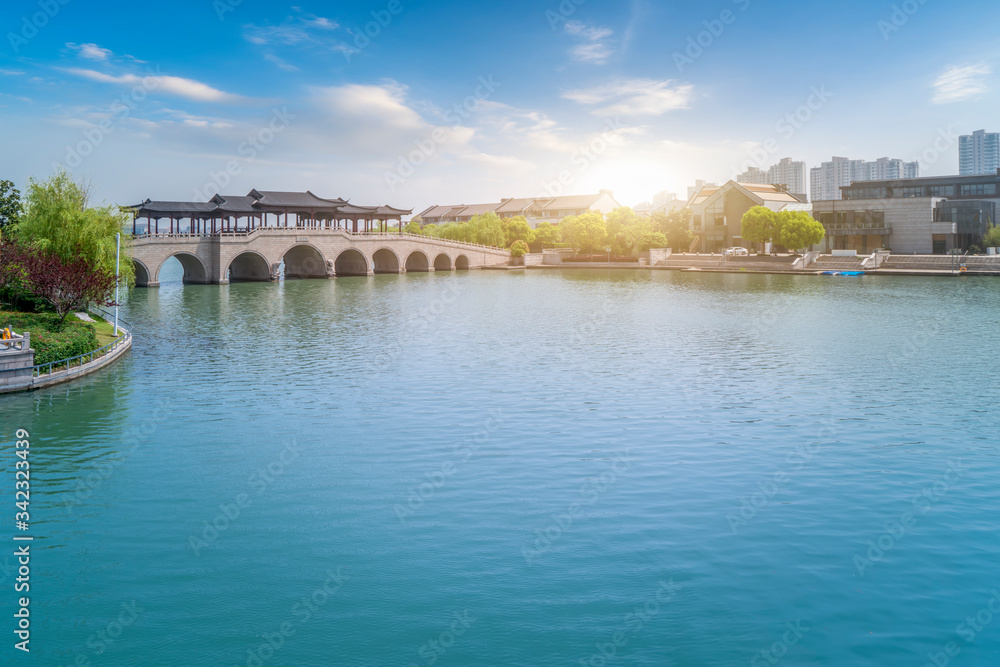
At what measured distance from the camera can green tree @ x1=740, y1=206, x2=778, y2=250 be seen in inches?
3071

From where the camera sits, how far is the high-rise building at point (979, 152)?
161250mm

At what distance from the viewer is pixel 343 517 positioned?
12.6 metres

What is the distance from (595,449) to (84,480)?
1033 centimetres

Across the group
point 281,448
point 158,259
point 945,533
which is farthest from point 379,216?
point 945,533

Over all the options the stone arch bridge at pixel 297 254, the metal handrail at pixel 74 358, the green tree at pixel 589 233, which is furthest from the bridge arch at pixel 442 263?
the metal handrail at pixel 74 358

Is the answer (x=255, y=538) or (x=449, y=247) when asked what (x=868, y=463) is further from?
(x=449, y=247)

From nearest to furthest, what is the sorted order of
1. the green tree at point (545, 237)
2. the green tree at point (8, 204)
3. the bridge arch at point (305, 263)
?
the green tree at point (8, 204) < the bridge arch at point (305, 263) < the green tree at point (545, 237)

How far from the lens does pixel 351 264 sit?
84.1m

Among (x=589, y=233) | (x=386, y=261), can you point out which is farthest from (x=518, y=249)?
(x=386, y=261)

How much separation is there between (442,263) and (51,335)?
69970 millimetres

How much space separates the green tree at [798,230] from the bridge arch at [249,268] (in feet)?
170

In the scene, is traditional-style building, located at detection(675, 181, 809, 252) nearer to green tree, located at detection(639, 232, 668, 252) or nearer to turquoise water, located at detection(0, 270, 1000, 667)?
green tree, located at detection(639, 232, 668, 252)

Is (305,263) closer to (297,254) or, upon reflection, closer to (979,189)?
(297,254)

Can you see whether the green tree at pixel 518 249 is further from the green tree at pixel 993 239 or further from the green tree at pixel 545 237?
the green tree at pixel 993 239
